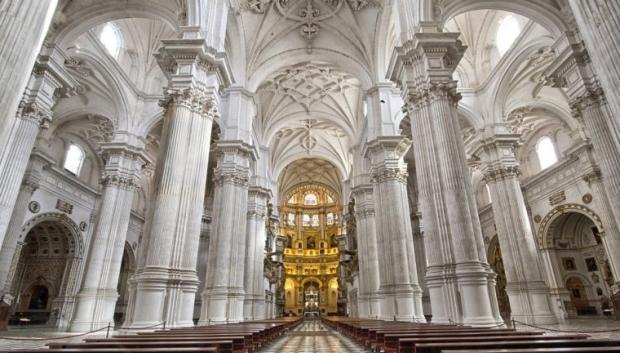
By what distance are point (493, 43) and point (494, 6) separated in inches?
215

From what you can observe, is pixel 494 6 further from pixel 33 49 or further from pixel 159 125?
pixel 159 125

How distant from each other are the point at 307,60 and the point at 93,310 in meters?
17.1

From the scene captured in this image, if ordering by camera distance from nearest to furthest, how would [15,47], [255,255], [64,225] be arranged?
[15,47] < [64,225] < [255,255]

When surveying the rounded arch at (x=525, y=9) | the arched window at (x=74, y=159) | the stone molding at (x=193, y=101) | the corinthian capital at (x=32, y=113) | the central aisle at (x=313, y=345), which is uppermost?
the rounded arch at (x=525, y=9)

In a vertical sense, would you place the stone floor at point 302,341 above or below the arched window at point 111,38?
below

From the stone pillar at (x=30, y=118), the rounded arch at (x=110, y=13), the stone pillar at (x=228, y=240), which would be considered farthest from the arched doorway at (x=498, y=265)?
the stone pillar at (x=30, y=118)

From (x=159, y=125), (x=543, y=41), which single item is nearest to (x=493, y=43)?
(x=543, y=41)

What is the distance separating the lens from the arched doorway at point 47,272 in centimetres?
1941

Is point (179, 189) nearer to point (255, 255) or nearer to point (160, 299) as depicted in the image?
point (160, 299)

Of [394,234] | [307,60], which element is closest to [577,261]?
[394,234]

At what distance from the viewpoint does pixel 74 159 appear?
21.9 meters

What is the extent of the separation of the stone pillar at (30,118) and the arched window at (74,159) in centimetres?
1084

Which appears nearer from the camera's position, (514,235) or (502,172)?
(514,235)

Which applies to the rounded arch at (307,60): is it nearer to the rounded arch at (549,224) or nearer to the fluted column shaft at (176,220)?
the fluted column shaft at (176,220)
